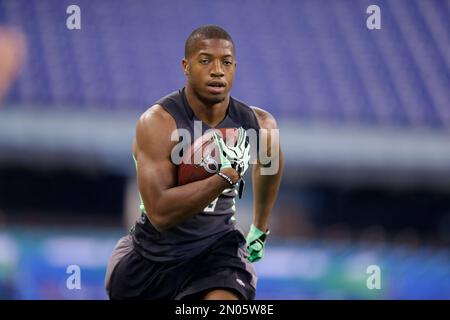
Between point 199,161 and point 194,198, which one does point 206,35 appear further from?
point 194,198

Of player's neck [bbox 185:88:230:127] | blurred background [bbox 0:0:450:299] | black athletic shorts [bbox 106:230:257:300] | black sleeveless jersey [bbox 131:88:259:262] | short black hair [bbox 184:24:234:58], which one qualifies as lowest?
black athletic shorts [bbox 106:230:257:300]

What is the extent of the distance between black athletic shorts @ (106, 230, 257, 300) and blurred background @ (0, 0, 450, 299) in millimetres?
3944

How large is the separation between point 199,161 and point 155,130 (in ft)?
0.96

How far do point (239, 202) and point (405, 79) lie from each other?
3.19 metres

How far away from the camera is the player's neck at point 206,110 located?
4789 millimetres

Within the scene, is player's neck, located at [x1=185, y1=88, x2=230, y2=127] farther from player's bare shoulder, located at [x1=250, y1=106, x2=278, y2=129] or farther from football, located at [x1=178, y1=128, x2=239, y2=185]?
player's bare shoulder, located at [x1=250, y1=106, x2=278, y2=129]

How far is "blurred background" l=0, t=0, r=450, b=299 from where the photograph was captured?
9.09 metres

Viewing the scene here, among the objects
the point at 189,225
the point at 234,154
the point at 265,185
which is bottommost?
the point at 189,225

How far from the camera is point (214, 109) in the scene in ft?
15.8

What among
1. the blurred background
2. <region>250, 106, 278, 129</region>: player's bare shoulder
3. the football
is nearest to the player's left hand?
<region>250, 106, 278, 129</region>: player's bare shoulder

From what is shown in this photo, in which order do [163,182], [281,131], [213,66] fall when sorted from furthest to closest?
1. [281,131]
2. [213,66]
3. [163,182]

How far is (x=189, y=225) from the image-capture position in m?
4.78

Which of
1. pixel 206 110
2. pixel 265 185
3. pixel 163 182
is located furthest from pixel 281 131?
pixel 163 182

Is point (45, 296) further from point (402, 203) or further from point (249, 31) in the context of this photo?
point (249, 31)
